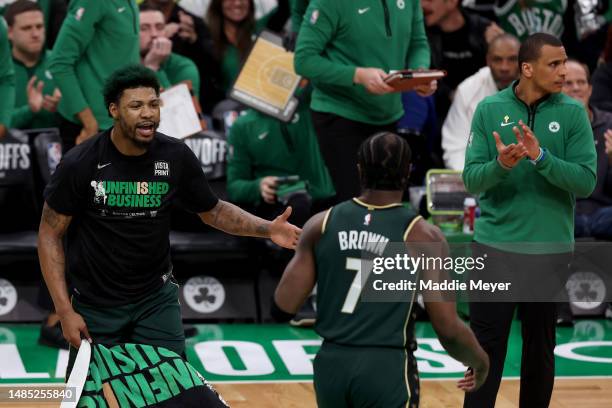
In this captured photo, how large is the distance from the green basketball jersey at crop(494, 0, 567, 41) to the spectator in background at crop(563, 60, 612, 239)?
4.56 ft

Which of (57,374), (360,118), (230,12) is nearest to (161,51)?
(230,12)

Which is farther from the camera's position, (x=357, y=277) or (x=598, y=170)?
(x=598, y=170)

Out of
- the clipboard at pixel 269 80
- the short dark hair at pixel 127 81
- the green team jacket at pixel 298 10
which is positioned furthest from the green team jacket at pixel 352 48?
the short dark hair at pixel 127 81

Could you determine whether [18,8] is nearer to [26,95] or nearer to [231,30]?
[26,95]

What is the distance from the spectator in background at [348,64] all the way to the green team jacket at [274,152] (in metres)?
1.14

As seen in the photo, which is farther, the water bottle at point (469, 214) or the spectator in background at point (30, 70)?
the spectator in background at point (30, 70)

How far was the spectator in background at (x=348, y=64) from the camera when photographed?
22.7ft

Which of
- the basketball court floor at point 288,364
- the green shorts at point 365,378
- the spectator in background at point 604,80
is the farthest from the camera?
the spectator in background at point 604,80

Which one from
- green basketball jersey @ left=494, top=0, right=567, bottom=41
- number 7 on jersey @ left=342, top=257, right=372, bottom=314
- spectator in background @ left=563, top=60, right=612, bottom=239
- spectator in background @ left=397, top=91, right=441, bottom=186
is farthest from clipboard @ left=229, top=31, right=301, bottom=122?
number 7 on jersey @ left=342, top=257, right=372, bottom=314

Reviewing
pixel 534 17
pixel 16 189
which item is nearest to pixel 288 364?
pixel 16 189

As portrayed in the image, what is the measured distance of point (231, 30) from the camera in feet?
30.2

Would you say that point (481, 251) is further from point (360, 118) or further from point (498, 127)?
point (360, 118)

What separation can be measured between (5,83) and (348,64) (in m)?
2.36

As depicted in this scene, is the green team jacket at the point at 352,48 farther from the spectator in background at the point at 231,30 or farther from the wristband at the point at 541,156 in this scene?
the spectator in background at the point at 231,30
